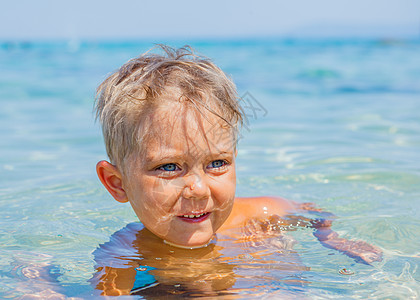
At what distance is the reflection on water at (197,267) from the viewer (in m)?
2.29

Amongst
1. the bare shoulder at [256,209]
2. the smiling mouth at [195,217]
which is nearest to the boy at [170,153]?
the smiling mouth at [195,217]

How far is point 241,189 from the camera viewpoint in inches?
159

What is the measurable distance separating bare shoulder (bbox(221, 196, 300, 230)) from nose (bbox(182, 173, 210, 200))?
29.3 inches

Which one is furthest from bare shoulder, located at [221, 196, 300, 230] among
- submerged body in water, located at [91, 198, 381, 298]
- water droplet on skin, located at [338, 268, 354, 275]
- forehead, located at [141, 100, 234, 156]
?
forehead, located at [141, 100, 234, 156]

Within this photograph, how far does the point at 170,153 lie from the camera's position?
2.25 meters

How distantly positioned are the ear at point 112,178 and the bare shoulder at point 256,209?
0.69 metres

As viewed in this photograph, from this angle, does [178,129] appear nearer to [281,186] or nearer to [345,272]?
[345,272]

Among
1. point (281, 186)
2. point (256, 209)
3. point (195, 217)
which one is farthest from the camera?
point (281, 186)

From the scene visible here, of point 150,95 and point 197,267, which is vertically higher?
point 150,95

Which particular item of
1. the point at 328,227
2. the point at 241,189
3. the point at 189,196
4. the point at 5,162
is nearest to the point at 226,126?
the point at 189,196

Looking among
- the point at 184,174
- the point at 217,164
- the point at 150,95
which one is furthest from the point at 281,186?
the point at 150,95

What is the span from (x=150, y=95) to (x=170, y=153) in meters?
0.27

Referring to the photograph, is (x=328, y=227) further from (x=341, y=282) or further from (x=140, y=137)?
(x=140, y=137)

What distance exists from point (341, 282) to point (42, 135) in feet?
15.1
